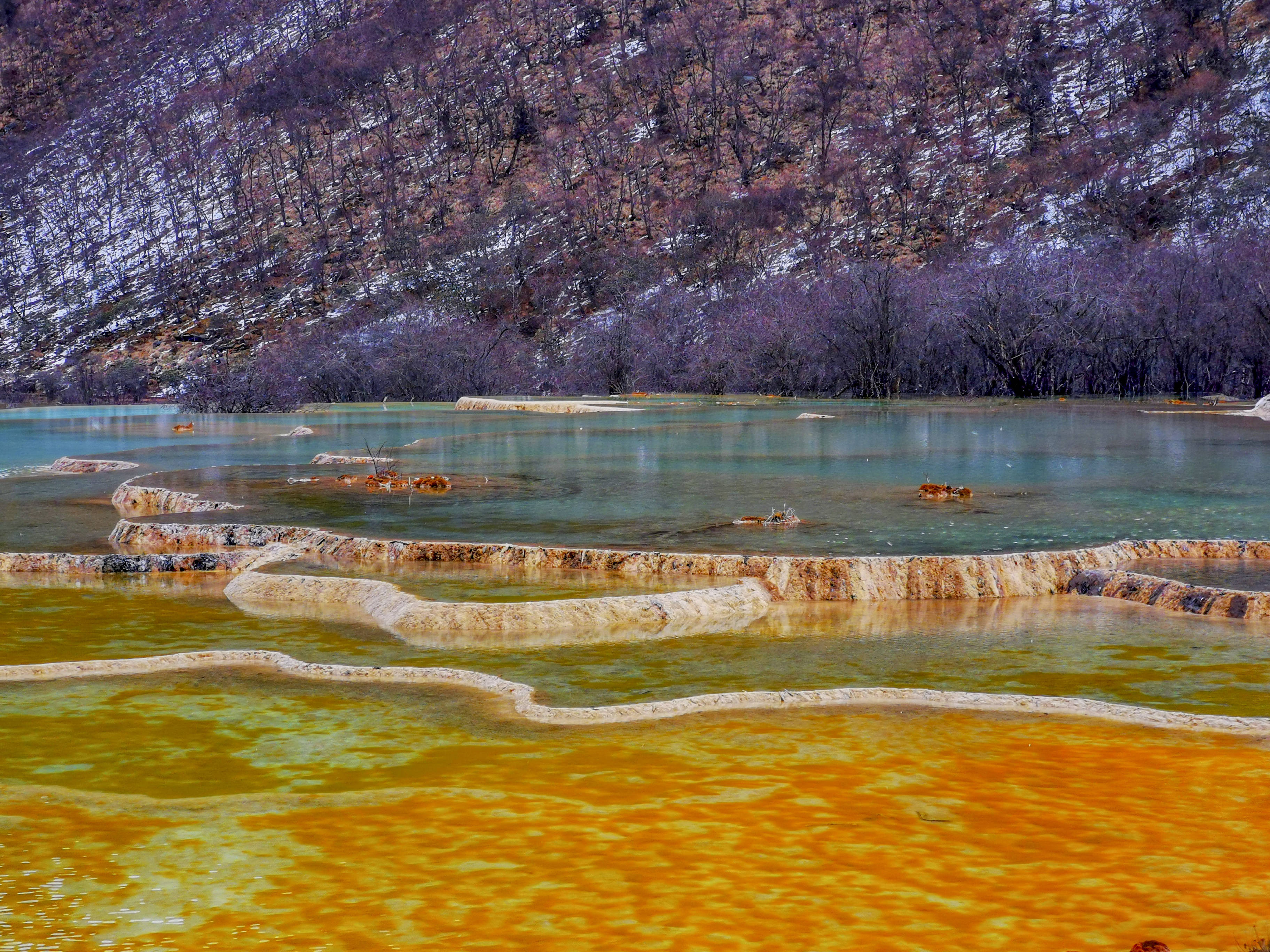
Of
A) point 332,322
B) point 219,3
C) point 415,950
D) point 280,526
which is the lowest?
point 415,950

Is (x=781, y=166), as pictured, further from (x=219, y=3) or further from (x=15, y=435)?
(x=219, y=3)

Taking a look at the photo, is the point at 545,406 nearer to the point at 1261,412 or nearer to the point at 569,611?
the point at 1261,412

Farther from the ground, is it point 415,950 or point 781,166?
point 781,166

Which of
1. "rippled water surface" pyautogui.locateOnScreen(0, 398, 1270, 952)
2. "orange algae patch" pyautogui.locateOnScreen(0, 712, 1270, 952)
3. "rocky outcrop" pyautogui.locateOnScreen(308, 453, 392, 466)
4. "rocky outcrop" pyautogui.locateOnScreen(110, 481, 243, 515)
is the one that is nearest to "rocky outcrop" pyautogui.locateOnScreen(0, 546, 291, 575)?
"rippled water surface" pyautogui.locateOnScreen(0, 398, 1270, 952)

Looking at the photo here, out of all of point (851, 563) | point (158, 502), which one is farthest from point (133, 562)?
point (851, 563)

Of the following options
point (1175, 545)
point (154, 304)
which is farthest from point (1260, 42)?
point (1175, 545)

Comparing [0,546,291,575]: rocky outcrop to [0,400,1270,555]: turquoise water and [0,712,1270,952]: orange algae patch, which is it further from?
[0,712,1270,952]: orange algae patch
